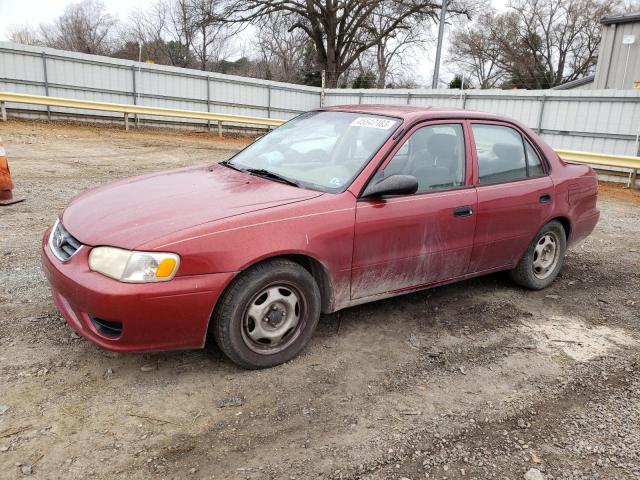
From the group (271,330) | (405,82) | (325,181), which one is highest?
(405,82)

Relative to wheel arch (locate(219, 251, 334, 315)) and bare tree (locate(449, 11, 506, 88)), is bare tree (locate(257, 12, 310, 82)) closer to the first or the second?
bare tree (locate(449, 11, 506, 88))

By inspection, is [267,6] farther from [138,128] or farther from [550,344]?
[550,344]

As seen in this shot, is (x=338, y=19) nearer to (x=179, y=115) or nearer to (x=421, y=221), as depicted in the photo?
(x=179, y=115)

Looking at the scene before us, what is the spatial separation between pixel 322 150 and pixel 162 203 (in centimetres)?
127

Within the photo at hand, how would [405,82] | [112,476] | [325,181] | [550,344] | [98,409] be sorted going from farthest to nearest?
[405,82], [550,344], [325,181], [98,409], [112,476]

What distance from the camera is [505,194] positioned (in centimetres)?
417

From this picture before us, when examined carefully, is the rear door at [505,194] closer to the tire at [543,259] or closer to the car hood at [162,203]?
the tire at [543,259]

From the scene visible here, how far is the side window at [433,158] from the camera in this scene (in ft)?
12.0

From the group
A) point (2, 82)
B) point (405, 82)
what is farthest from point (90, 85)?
point (405, 82)

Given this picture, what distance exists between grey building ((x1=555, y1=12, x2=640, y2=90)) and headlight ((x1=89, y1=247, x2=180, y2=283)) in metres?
19.4

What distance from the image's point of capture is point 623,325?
4148 millimetres

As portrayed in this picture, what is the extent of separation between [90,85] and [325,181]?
16.9 metres

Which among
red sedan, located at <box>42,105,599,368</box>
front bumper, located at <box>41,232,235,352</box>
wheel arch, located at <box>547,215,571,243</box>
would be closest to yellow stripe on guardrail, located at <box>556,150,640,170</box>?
wheel arch, located at <box>547,215,571,243</box>

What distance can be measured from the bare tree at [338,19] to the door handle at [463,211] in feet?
86.7
